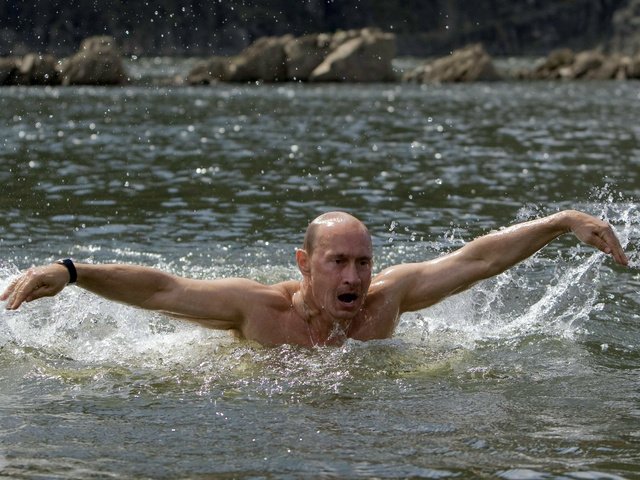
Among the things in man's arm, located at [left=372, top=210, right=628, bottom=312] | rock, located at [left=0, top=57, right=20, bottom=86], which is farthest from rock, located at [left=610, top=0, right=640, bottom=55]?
man's arm, located at [left=372, top=210, right=628, bottom=312]

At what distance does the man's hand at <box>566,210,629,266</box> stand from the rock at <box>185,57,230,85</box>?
55504 mm

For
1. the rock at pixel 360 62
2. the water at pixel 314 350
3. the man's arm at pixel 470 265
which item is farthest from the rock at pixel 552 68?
the man's arm at pixel 470 265

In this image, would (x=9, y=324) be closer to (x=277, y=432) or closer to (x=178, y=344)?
(x=178, y=344)

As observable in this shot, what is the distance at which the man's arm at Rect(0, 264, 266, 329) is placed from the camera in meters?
7.42

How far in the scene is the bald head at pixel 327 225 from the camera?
27.0ft

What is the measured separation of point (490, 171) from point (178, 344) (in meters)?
14.9

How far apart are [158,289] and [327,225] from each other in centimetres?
116

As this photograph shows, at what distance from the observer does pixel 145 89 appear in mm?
56062

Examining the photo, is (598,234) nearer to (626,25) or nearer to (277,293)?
(277,293)

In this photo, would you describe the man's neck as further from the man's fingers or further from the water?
the man's fingers

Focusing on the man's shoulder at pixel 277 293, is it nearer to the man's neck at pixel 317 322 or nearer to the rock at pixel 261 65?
the man's neck at pixel 317 322

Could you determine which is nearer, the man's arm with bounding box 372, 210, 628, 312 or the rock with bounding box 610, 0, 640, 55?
the man's arm with bounding box 372, 210, 628, 312

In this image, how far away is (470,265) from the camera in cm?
880

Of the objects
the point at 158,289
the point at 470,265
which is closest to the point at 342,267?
the point at 470,265
